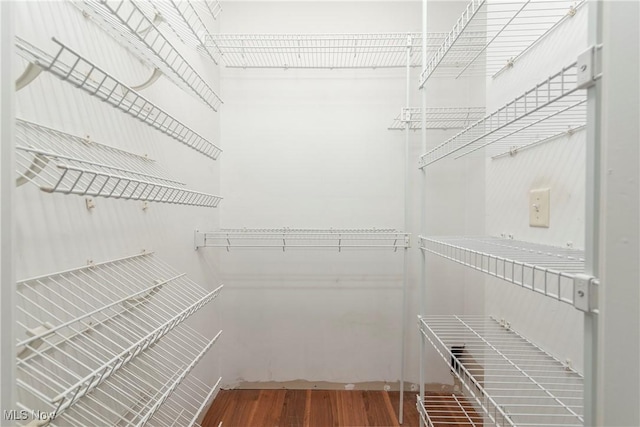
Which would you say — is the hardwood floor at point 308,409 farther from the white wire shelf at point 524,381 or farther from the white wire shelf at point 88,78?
the white wire shelf at point 88,78

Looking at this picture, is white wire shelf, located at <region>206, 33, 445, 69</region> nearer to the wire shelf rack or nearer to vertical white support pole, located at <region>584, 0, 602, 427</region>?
the wire shelf rack

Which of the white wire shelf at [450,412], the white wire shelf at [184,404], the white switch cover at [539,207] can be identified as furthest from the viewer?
the white wire shelf at [450,412]

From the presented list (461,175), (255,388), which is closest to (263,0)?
(461,175)

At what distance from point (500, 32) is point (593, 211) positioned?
3.04 feet

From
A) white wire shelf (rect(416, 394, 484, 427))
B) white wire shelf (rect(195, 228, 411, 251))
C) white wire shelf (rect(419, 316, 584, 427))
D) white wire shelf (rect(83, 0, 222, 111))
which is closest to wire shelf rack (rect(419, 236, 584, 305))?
white wire shelf (rect(419, 316, 584, 427))

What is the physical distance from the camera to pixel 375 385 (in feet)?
6.43

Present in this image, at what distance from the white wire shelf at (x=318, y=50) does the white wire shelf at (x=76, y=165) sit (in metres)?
1.02

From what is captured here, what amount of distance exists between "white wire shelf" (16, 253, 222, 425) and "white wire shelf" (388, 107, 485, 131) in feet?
4.99

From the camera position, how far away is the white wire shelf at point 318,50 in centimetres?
181

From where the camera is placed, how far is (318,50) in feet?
6.35

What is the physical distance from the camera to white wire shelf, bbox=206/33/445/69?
1.81 metres

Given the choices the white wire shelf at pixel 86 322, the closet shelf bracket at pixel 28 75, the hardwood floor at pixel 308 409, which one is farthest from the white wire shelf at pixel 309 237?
the closet shelf bracket at pixel 28 75

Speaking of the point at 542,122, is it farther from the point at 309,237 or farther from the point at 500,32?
the point at 309,237

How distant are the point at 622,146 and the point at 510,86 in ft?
3.49
